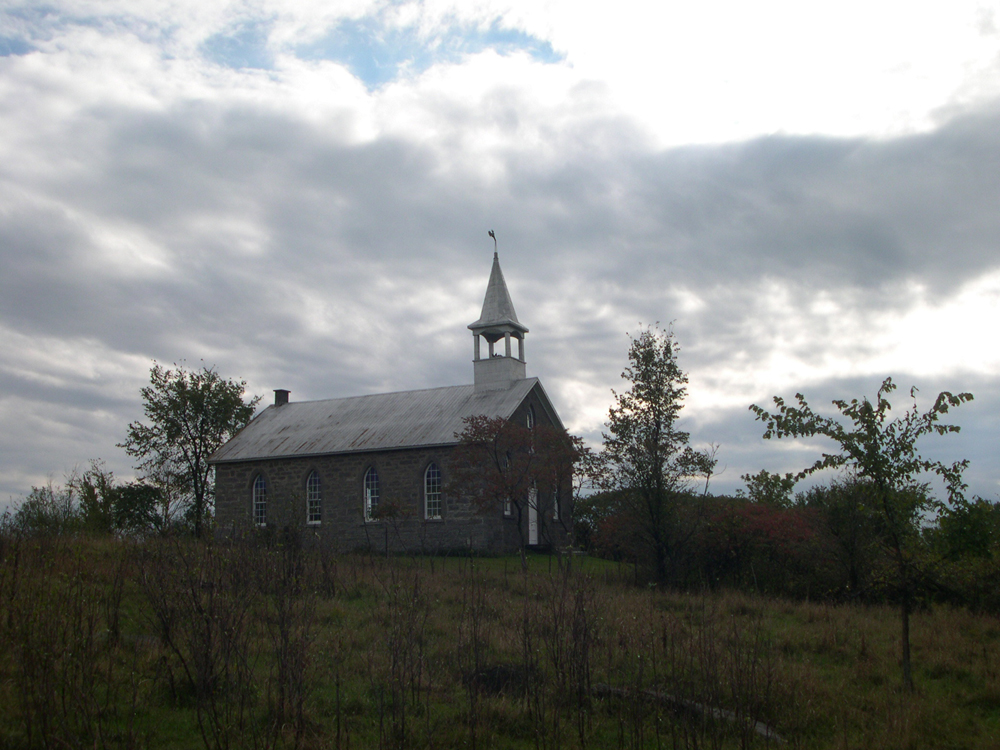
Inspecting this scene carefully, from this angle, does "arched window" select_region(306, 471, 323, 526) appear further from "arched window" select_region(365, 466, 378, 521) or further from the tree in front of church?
the tree in front of church

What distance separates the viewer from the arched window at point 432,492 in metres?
31.1

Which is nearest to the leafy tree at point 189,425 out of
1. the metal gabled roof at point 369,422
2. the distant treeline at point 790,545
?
the metal gabled roof at point 369,422

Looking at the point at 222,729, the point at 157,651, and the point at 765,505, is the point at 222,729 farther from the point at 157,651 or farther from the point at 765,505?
the point at 765,505

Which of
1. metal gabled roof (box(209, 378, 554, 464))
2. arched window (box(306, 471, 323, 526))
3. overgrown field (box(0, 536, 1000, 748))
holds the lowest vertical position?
overgrown field (box(0, 536, 1000, 748))

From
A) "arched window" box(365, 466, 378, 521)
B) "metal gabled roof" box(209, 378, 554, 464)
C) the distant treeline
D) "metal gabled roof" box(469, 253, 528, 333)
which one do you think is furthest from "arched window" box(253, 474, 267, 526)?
the distant treeline

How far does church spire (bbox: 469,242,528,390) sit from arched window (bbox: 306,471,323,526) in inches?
313

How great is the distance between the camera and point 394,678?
7.91m

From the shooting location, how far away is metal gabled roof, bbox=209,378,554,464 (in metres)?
32.0

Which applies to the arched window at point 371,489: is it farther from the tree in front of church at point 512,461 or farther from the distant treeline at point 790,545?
the distant treeline at point 790,545

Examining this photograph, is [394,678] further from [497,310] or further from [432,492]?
[497,310]

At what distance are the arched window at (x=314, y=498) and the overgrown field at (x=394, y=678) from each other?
20707 millimetres

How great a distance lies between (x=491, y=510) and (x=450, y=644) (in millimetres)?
14781

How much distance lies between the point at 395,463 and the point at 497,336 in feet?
24.0

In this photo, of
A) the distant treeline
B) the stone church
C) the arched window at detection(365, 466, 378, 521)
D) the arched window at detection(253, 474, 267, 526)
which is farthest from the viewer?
the arched window at detection(253, 474, 267, 526)
